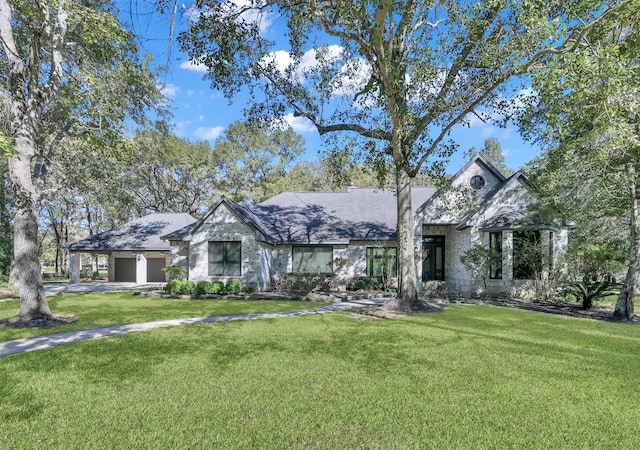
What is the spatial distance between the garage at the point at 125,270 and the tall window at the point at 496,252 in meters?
24.9

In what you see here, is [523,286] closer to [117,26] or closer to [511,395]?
[511,395]

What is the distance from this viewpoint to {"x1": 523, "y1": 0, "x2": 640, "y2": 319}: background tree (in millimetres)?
7051

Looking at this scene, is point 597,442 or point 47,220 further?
point 47,220

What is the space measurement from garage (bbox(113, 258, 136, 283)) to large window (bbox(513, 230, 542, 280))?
25982mm

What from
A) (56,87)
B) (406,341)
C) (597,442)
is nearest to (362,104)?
(406,341)

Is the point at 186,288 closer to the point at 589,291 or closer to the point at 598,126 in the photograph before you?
the point at 598,126

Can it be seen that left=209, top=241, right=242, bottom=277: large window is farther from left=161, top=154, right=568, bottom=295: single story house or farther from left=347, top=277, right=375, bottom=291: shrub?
left=347, top=277, right=375, bottom=291: shrub

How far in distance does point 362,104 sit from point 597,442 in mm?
11802

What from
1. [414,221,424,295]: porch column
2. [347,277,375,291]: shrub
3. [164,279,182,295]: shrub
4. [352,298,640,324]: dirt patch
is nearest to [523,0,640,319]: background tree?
[352,298,640,324]: dirt patch

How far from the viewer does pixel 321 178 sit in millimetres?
42188

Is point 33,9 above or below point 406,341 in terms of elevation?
A: above

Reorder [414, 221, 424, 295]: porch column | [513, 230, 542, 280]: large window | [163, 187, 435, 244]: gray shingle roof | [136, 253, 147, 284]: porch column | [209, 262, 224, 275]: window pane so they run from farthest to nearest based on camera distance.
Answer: [136, 253, 147, 284]: porch column < [163, 187, 435, 244]: gray shingle roof < [209, 262, 224, 275]: window pane < [414, 221, 424, 295]: porch column < [513, 230, 542, 280]: large window

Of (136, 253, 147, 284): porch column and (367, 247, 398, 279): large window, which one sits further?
(136, 253, 147, 284): porch column

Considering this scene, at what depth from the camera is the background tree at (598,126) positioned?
7.05m
